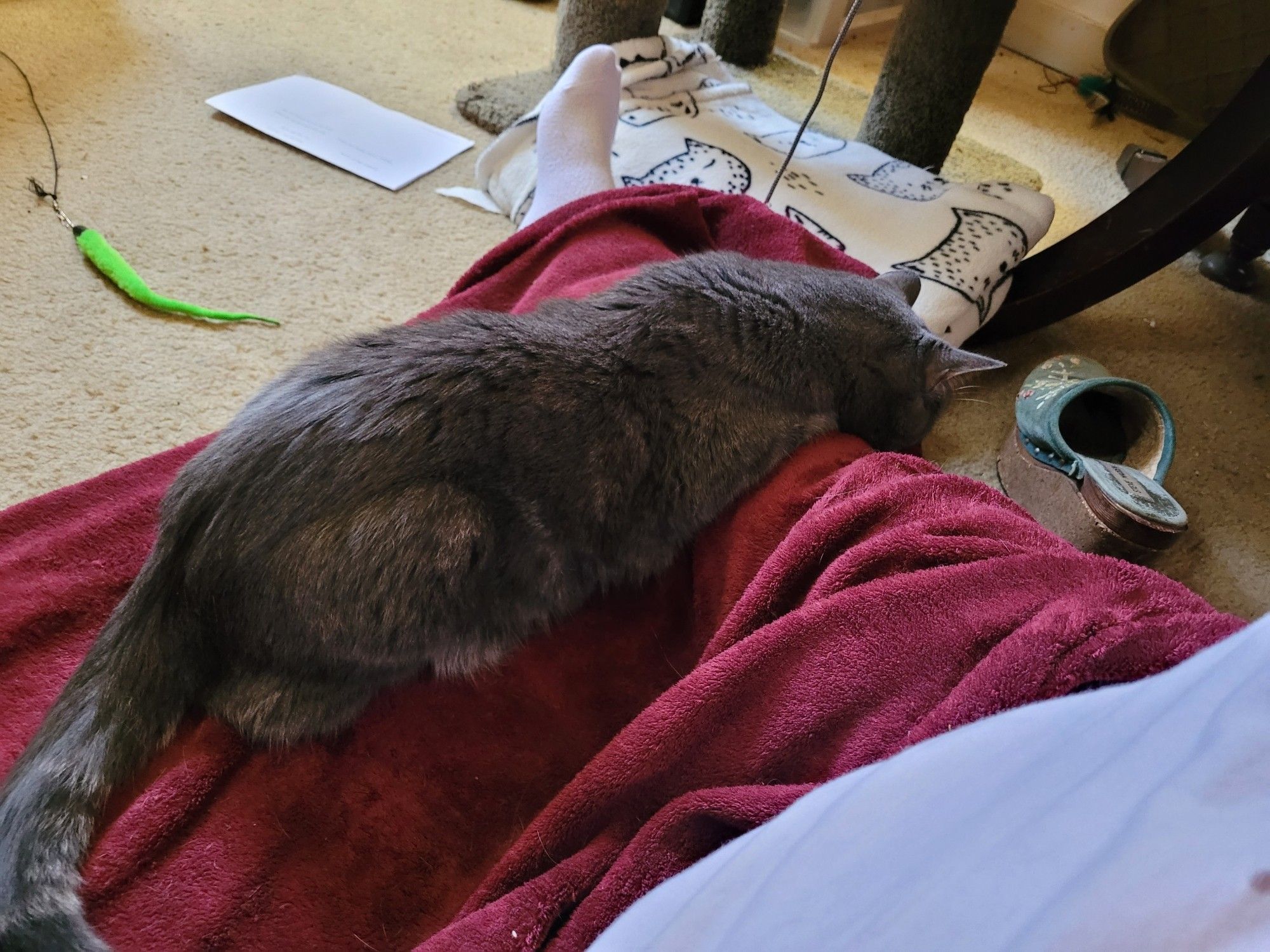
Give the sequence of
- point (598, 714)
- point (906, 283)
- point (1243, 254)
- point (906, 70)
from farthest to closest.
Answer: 1. point (1243, 254)
2. point (906, 70)
3. point (906, 283)
4. point (598, 714)

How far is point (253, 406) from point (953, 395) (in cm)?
77

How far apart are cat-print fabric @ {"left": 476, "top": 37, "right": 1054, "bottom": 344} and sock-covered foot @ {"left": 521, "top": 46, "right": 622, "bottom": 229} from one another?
7 cm

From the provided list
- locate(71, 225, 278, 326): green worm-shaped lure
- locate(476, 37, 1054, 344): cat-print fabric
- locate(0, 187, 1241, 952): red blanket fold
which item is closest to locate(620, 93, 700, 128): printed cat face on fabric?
locate(476, 37, 1054, 344): cat-print fabric

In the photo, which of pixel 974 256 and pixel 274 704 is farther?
→ pixel 974 256

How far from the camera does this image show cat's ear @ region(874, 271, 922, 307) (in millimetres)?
1033

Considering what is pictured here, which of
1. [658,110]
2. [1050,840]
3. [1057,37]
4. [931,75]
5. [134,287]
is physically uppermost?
[1057,37]

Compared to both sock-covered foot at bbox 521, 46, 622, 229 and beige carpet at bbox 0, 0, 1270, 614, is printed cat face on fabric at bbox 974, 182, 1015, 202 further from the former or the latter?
sock-covered foot at bbox 521, 46, 622, 229

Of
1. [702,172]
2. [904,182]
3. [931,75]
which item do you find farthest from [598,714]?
[931,75]

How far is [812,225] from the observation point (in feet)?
4.53

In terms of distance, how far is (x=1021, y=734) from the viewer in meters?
0.28

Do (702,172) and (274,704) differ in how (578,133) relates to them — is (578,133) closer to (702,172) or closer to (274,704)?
(702,172)

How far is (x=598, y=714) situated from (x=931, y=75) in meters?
1.41

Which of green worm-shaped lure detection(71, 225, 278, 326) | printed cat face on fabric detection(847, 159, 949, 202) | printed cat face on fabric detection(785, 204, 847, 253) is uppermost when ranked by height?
printed cat face on fabric detection(847, 159, 949, 202)

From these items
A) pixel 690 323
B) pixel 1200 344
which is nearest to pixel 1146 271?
pixel 1200 344
